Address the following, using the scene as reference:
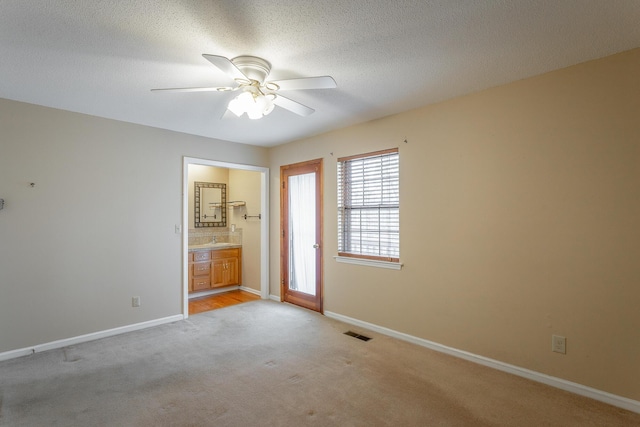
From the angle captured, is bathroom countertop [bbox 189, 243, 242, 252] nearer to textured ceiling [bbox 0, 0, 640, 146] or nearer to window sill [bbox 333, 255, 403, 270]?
window sill [bbox 333, 255, 403, 270]

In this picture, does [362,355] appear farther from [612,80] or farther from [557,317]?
[612,80]

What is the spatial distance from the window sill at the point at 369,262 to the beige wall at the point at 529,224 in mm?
86

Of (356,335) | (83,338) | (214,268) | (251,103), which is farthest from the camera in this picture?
(214,268)

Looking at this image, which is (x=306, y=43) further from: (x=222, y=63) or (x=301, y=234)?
(x=301, y=234)

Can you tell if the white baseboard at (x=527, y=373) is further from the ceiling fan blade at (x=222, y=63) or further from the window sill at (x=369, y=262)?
the ceiling fan blade at (x=222, y=63)

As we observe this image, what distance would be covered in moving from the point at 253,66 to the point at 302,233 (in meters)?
2.78

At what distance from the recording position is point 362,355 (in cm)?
304

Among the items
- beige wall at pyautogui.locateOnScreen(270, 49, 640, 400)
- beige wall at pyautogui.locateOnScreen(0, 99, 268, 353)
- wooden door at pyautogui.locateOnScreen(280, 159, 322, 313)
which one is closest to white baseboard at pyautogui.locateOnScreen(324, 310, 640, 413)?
beige wall at pyautogui.locateOnScreen(270, 49, 640, 400)

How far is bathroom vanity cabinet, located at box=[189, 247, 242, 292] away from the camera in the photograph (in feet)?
17.4

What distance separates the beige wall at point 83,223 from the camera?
10.1 feet

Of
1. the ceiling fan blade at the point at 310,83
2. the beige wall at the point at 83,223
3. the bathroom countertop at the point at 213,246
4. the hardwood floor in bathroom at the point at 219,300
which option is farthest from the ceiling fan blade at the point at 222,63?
the bathroom countertop at the point at 213,246

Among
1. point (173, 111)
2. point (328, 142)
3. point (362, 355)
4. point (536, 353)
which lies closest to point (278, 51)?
point (173, 111)

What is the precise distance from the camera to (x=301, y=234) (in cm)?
472

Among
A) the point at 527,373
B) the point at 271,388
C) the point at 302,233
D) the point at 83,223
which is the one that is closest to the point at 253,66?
the point at 271,388
